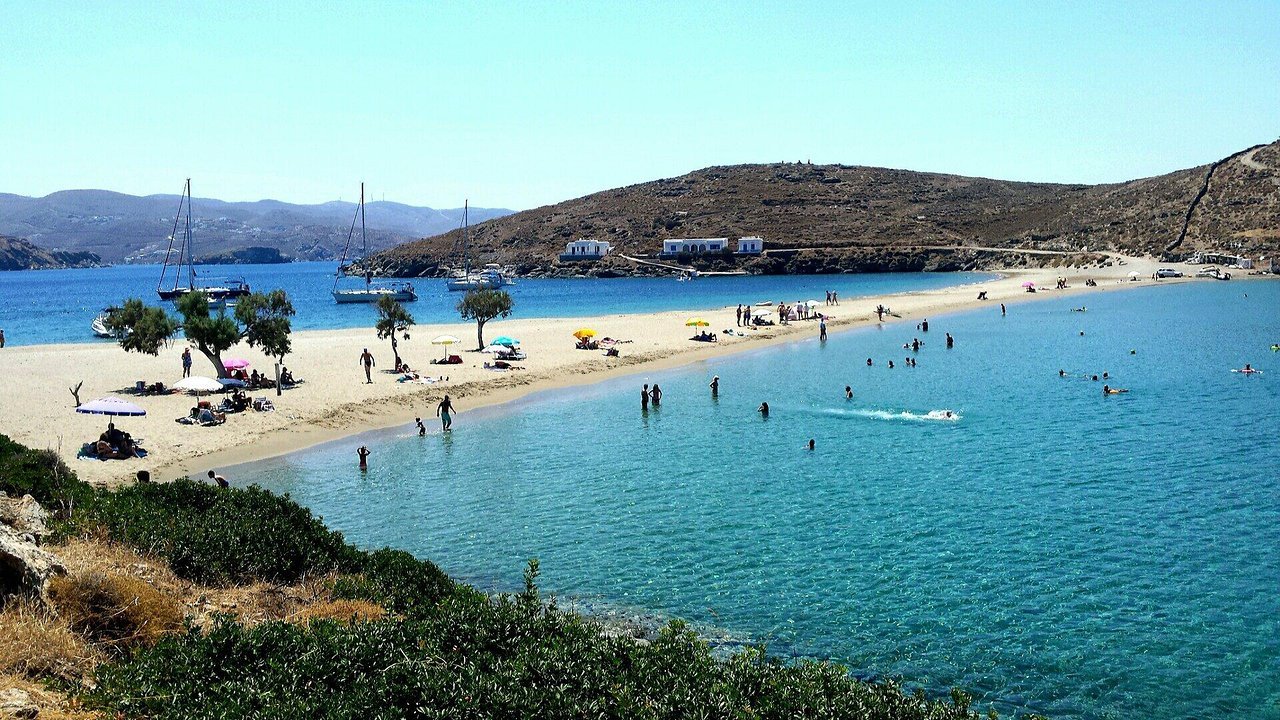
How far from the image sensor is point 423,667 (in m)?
9.17

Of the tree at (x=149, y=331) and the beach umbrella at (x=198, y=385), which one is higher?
the tree at (x=149, y=331)

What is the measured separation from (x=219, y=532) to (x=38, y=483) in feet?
14.2

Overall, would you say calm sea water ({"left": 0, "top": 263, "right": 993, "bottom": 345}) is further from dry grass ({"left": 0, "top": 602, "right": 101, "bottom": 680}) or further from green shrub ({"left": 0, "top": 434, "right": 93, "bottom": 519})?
dry grass ({"left": 0, "top": 602, "right": 101, "bottom": 680})

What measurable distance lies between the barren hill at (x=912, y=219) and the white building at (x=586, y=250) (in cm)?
373

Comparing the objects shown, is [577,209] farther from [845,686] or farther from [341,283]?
[845,686]

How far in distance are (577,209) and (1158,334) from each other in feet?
507

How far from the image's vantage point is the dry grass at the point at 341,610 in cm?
Result: 1204

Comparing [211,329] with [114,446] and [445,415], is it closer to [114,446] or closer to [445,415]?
[114,446]

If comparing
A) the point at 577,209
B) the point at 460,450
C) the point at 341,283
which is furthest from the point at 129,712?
the point at 577,209

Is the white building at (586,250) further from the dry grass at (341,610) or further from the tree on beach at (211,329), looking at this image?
the dry grass at (341,610)

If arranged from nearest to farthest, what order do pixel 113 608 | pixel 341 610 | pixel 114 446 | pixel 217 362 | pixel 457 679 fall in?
pixel 457 679
pixel 113 608
pixel 341 610
pixel 114 446
pixel 217 362

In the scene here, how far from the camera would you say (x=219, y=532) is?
13.9 metres

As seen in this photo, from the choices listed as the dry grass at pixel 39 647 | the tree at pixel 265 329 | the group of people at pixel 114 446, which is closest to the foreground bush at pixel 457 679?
the dry grass at pixel 39 647

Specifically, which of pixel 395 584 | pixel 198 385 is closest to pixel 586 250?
pixel 198 385
